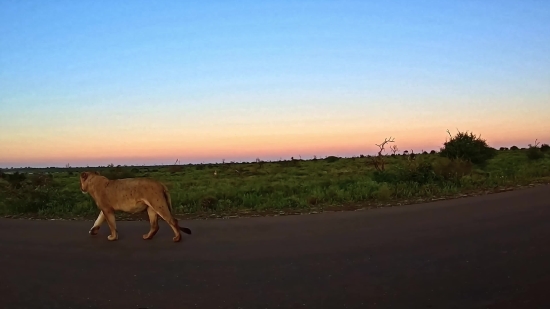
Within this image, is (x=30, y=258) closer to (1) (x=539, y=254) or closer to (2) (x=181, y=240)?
(2) (x=181, y=240)

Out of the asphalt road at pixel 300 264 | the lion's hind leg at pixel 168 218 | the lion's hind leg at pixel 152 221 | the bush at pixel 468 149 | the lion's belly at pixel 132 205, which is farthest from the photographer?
the bush at pixel 468 149

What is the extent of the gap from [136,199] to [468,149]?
33.5m

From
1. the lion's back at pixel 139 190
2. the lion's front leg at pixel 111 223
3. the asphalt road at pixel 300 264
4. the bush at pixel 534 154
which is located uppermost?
the bush at pixel 534 154

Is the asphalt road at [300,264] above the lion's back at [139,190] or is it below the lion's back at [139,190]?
below

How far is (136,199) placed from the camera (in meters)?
8.41

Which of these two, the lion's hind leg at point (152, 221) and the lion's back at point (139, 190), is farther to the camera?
the lion's hind leg at point (152, 221)

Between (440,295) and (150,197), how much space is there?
16.6 ft

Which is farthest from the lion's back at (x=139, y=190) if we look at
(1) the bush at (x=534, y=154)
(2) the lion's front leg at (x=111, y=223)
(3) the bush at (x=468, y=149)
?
(1) the bush at (x=534, y=154)

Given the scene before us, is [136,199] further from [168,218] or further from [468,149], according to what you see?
[468,149]

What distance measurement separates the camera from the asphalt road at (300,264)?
491 cm

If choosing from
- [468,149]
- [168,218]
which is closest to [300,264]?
[168,218]

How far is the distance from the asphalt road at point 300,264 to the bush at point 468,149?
28.2 m

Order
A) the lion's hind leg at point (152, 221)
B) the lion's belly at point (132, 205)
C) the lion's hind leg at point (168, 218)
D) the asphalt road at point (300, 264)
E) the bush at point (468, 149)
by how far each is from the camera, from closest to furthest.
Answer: the asphalt road at point (300, 264) < the lion's hind leg at point (168, 218) < the lion's belly at point (132, 205) < the lion's hind leg at point (152, 221) < the bush at point (468, 149)

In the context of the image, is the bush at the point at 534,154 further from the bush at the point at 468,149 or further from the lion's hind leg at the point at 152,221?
the lion's hind leg at the point at 152,221
